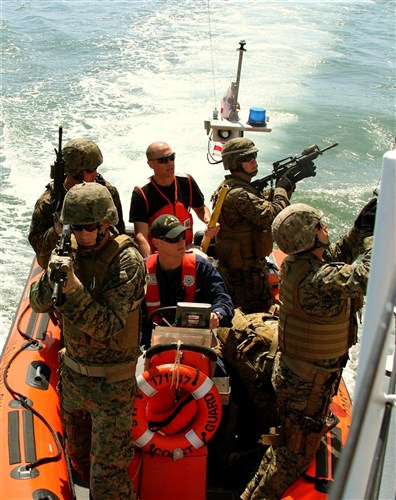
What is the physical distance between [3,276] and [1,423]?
14.8 ft

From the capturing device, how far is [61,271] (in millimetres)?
2598

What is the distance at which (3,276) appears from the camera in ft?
26.0

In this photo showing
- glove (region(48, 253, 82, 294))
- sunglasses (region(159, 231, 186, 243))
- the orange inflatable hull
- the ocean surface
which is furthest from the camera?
the ocean surface

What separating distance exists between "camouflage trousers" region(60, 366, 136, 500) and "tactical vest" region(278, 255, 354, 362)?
27.9 inches

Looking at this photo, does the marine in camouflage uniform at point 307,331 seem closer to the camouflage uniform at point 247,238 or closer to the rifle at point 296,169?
the camouflage uniform at point 247,238

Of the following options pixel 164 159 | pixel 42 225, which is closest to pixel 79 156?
pixel 42 225

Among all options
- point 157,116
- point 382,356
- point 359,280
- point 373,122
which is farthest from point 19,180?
point 382,356

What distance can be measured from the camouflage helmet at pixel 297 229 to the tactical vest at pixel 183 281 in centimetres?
67

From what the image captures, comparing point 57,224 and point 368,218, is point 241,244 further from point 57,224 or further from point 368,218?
point 368,218

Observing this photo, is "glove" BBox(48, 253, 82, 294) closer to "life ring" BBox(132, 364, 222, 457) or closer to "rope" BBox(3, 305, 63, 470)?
"life ring" BBox(132, 364, 222, 457)

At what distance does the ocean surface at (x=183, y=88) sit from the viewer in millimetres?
10172

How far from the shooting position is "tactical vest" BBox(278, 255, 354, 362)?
3014 millimetres

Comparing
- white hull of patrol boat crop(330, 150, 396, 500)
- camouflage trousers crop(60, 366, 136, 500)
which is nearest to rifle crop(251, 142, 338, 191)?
camouflage trousers crop(60, 366, 136, 500)

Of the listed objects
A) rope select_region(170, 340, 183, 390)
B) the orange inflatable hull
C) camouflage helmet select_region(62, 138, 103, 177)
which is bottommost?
the orange inflatable hull
